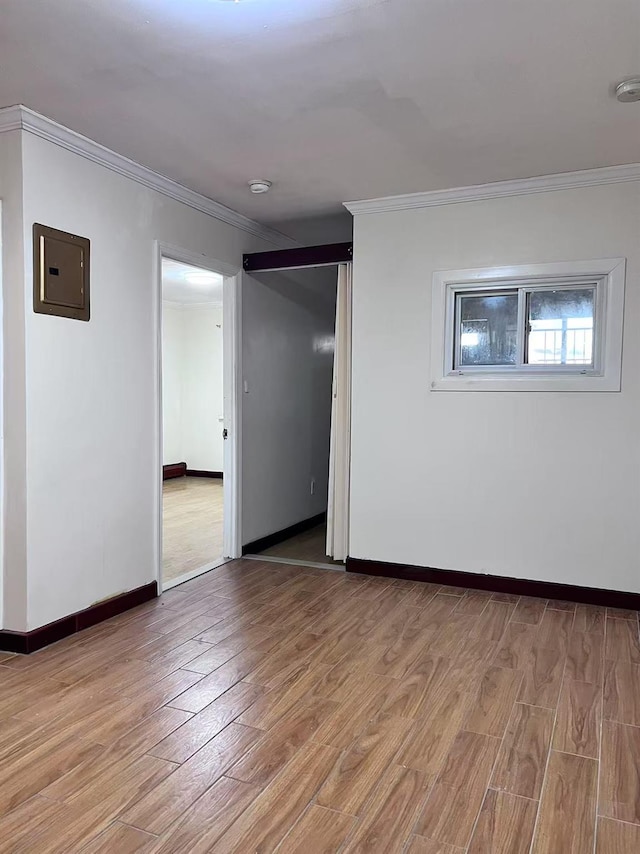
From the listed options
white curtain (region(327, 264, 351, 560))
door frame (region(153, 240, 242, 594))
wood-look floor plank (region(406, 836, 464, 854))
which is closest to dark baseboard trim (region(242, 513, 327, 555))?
door frame (region(153, 240, 242, 594))

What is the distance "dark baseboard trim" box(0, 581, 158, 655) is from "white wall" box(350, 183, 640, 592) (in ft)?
4.88

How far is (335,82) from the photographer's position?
8.45ft

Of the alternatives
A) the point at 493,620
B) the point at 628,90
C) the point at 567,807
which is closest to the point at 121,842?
the point at 567,807

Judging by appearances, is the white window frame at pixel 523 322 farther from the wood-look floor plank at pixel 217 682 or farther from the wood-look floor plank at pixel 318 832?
the wood-look floor plank at pixel 318 832

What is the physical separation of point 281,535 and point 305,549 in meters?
0.34

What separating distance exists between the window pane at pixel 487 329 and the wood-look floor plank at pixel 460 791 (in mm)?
2410

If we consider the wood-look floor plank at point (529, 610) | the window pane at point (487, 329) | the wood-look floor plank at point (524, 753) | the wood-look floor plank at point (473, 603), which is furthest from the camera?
the window pane at point (487, 329)

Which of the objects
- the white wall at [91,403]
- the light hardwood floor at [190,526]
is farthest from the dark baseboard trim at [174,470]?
the white wall at [91,403]

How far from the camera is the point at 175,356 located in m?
9.70

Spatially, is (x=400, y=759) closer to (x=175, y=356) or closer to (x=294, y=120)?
(x=294, y=120)

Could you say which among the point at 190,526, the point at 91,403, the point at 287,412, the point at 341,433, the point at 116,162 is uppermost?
the point at 116,162

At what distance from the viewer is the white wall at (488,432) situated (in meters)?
3.72

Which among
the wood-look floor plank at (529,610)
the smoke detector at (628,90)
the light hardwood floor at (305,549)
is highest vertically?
the smoke detector at (628,90)

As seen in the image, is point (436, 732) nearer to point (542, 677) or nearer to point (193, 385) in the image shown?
point (542, 677)
